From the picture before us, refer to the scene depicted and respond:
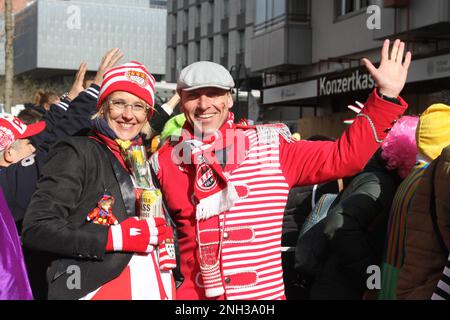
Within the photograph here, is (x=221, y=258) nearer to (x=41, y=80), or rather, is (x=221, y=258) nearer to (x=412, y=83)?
(x=412, y=83)

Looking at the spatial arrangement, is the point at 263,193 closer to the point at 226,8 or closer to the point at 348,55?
the point at 348,55

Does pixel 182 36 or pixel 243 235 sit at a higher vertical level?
pixel 182 36

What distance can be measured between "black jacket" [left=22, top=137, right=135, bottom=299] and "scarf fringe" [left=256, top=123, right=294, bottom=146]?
66 centimetres

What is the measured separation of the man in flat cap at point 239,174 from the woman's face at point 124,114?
0.88 ft

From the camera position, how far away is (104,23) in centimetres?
5462

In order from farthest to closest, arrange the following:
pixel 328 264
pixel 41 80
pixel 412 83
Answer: pixel 41 80 → pixel 412 83 → pixel 328 264

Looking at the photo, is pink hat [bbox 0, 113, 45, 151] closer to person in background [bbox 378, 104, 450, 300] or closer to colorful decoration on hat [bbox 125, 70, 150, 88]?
colorful decoration on hat [bbox 125, 70, 150, 88]

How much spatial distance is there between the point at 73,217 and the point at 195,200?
1.99 feet

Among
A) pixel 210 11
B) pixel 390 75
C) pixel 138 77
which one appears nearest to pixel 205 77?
pixel 138 77

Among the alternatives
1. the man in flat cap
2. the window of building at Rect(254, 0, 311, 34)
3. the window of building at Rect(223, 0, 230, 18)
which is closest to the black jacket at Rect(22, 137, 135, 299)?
the man in flat cap

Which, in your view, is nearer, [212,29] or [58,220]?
[58,220]

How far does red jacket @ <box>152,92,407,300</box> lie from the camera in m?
2.99
